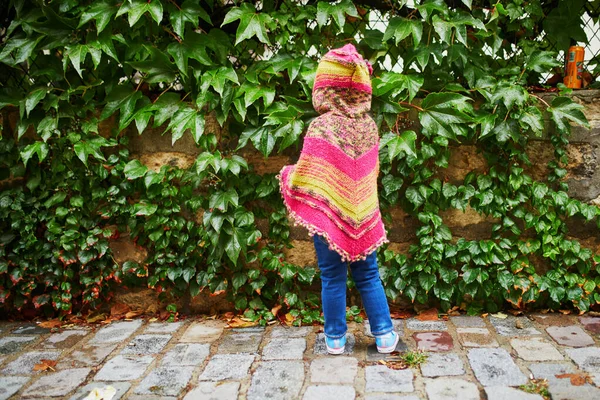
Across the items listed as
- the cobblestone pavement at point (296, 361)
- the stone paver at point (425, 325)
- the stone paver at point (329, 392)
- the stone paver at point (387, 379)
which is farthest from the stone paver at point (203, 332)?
the stone paver at point (425, 325)

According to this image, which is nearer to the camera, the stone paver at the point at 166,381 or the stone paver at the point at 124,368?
the stone paver at the point at 166,381

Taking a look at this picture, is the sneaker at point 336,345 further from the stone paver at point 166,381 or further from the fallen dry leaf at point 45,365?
the fallen dry leaf at point 45,365

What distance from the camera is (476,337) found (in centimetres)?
283

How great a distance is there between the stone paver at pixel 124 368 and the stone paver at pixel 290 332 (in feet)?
2.22

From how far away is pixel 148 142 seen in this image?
3242 mm

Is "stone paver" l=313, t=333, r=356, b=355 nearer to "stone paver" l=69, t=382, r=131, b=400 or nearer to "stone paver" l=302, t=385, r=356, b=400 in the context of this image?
"stone paver" l=302, t=385, r=356, b=400

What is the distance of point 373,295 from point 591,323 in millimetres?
1300

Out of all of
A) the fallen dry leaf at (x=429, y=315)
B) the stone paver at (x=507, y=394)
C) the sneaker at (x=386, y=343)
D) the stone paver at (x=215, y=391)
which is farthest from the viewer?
the fallen dry leaf at (x=429, y=315)

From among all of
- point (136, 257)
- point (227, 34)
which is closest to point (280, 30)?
point (227, 34)

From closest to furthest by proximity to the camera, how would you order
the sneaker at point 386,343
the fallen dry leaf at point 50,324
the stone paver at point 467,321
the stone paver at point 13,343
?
the sneaker at point 386,343 → the stone paver at point 13,343 → the stone paver at point 467,321 → the fallen dry leaf at point 50,324

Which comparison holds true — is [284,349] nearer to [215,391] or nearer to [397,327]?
[215,391]

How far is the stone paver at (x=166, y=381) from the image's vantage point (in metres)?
2.35

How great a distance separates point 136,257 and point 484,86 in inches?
89.7

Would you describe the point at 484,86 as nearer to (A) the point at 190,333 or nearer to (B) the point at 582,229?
(B) the point at 582,229
